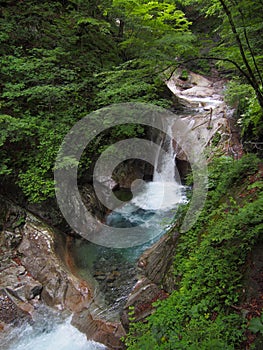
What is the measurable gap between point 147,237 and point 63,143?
10.9 ft

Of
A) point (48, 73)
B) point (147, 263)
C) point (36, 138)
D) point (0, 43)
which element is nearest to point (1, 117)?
point (36, 138)

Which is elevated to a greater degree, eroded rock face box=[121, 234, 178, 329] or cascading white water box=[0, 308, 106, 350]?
eroded rock face box=[121, 234, 178, 329]

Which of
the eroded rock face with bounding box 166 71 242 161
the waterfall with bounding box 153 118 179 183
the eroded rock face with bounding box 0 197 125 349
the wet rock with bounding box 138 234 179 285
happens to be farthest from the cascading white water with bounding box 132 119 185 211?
the eroded rock face with bounding box 0 197 125 349

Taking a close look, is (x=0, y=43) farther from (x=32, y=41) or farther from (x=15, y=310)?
(x=15, y=310)

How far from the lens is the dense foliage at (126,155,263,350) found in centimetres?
313

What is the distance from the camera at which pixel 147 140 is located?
1040 centimetres

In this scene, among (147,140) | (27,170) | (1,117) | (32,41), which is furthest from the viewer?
(147,140)

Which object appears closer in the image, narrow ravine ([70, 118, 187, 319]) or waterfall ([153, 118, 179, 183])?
narrow ravine ([70, 118, 187, 319])

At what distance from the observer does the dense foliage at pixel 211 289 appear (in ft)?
10.3

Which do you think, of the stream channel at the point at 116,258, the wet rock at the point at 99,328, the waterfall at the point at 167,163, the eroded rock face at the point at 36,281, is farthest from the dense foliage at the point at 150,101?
the waterfall at the point at 167,163

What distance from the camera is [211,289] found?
3.55 meters

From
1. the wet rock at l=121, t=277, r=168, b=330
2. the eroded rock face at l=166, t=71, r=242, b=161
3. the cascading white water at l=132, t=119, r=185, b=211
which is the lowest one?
the cascading white water at l=132, t=119, r=185, b=211

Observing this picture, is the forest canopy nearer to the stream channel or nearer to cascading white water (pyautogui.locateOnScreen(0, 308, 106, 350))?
the stream channel

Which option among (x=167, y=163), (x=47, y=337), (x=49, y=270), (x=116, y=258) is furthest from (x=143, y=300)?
(x=167, y=163)
